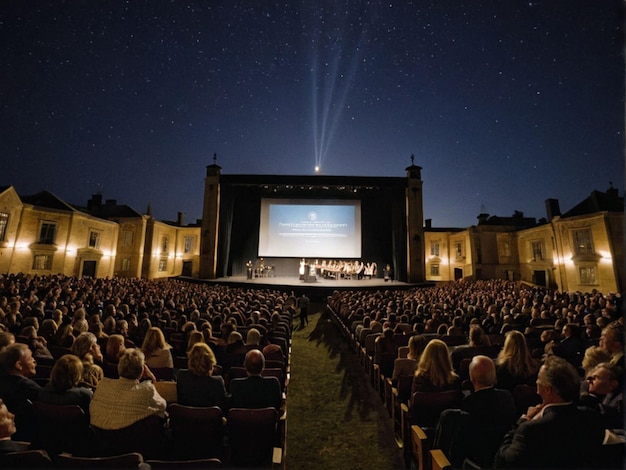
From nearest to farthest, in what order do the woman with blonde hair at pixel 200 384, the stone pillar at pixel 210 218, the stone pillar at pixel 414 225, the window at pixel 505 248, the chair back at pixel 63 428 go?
the chair back at pixel 63 428 < the woman with blonde hair at pixel 200 384 < the stone pillar at pixel 414 225 < the stone pillar at pixel 210 218 < the window at pixel 505 248

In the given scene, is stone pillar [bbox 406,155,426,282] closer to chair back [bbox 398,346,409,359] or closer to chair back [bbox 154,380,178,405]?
chair back [bbox 398,346,409,359]

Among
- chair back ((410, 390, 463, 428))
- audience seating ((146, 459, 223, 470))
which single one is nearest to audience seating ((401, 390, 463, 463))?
chair back ((410, 390, 463, 428))

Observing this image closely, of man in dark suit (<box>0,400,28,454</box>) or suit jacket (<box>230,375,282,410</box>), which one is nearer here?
man in dark suit (<box>0,400,28,454</box>)

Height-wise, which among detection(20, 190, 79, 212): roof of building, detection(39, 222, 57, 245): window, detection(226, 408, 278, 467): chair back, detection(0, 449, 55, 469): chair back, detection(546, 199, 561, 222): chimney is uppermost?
detection(546, 199, 561, 222): chimney

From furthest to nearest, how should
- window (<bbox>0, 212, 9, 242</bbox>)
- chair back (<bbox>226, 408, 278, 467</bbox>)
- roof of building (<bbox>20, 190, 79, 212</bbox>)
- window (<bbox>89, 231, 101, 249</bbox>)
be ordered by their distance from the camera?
1. window (<bbox>89, 231, 101, 249</bbox>)
2. roof of building (<bbox>20, 190, 79, 212</bbox>)
3. window (<bbox>0, 212, 9, 242</bbox>)
4. chair back (<bbox>226, 408, 278, 467</bbox>)

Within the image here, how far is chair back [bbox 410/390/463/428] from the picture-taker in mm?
2818

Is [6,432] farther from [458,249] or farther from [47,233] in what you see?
[458,249]

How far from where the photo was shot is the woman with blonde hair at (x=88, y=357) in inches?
115

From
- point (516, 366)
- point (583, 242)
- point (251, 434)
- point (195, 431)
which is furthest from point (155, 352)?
point (583, 242)

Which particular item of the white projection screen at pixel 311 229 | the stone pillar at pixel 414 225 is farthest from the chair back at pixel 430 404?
the stone pillar at pixel 414 225

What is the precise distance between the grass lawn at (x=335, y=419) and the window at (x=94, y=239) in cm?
2472

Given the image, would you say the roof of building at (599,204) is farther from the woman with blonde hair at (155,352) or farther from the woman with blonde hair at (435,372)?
the woman with blonde hair at (155,352)

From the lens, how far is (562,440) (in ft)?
5.78

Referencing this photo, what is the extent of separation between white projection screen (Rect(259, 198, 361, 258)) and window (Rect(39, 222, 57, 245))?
15.3 metres
